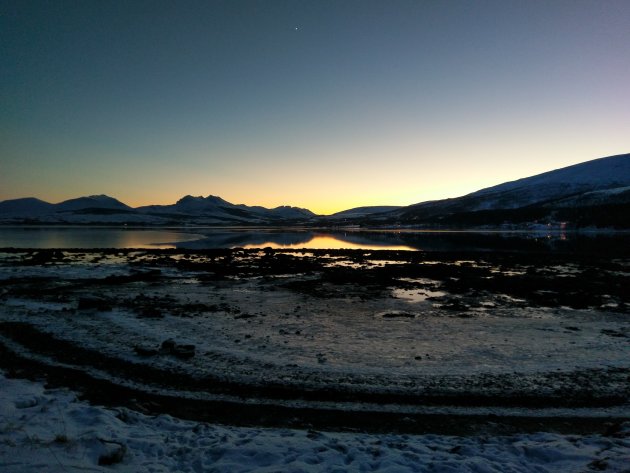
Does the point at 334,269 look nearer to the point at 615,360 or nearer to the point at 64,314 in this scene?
the point at 64,314

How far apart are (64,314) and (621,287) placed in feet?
111

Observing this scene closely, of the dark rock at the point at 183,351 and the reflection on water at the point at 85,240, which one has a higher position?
the reflection on water at the point at 85,240

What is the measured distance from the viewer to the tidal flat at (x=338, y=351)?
31.7 ft

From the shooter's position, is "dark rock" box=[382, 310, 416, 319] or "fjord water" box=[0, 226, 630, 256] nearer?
"dark rock" box=[382, 310, 416, 319]

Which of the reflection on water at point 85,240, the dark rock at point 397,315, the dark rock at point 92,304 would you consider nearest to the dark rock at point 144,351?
the dark rock at point 92,304

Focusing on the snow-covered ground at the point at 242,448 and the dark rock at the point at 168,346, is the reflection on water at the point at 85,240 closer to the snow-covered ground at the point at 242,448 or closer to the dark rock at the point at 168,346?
the dark rock at the point at 168,346

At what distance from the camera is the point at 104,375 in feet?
37.8

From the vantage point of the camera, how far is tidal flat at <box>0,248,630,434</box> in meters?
9.66

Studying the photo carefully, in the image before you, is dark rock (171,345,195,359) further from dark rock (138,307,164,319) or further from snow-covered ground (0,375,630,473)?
dark rock (138,307,164,319)

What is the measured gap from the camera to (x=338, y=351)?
13922 mm

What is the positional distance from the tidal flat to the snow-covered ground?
0.84 metres

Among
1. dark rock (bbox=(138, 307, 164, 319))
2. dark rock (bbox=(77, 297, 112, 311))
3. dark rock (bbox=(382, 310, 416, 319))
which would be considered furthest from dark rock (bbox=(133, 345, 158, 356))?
dark rock (bbox=(382, 310, 416, 319))

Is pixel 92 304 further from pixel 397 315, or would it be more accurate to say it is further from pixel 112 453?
pixel 112 453

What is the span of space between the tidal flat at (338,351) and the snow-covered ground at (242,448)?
0.84 m
